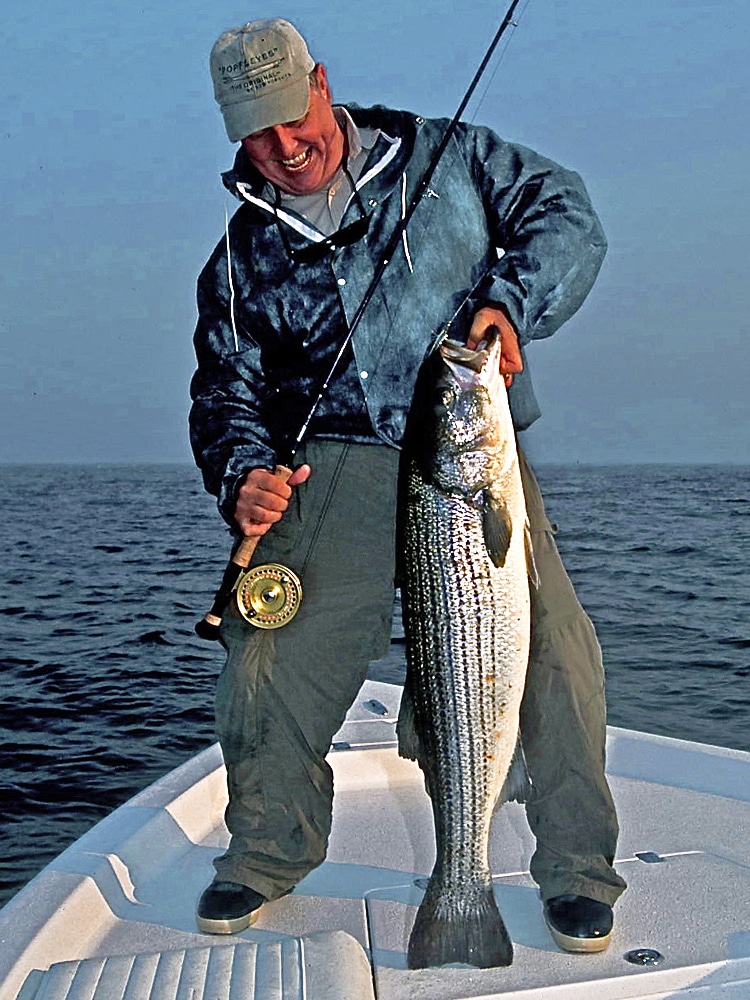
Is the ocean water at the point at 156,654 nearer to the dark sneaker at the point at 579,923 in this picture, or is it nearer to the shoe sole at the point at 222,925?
the dark sneaker at the point at 579,923

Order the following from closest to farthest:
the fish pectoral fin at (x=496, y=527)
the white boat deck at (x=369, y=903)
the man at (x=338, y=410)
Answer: the fish pectoral fin at (x=496, y=527) → the white boat deck at (x=369, y=903) → the man at (x=338, y=410)

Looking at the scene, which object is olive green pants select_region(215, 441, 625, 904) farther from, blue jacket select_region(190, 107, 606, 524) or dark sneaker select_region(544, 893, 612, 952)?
blue jacket select_region(190, 107, 606, 524)

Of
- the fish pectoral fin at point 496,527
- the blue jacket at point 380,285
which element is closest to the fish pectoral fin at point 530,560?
the fish pectoral fin at point 496,527

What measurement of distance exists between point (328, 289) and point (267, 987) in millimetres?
2445

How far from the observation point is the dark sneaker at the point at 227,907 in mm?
4070

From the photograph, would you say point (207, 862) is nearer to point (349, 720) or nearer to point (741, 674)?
point (349, 720)

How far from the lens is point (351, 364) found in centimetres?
423

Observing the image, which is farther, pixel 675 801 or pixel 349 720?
pixel 349 720

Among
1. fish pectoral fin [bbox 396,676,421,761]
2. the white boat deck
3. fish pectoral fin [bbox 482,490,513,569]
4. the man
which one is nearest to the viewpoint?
fish pectoral fin [bbox 482,490,513,569]

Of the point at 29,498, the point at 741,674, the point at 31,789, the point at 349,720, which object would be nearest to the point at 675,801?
the point at 349,720

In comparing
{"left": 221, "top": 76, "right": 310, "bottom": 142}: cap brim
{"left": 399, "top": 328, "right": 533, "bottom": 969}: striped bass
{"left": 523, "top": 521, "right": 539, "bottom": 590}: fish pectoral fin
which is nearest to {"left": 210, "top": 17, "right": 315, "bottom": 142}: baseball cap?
{"left": 221, "top": 76, "right": 310, "bottom": 142}: cap brim

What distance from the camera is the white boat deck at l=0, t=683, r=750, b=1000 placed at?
3494 millimetres

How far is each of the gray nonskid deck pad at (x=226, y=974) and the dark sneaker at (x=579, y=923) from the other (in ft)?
2.24

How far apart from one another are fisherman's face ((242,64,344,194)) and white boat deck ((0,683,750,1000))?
268 centimetres
